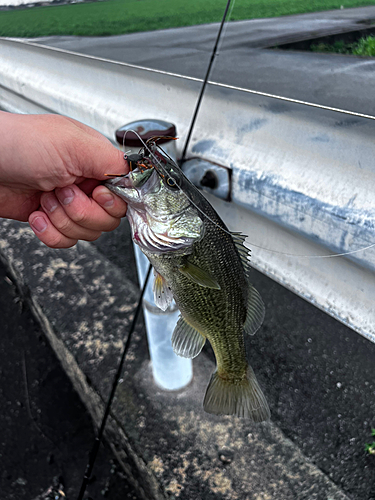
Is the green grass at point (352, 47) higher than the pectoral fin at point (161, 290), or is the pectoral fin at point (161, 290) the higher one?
the green grass at point (352, 47)

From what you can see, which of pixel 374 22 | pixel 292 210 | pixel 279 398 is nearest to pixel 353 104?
pixel 292 210

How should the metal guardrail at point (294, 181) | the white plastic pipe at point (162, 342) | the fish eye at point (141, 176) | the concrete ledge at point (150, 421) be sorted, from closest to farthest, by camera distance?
the metal guardrail at point (294, 181), the fish eye at point (141, 176), the concrete ledge at point (150, 421), the white plastic pipe at point (162, 342)

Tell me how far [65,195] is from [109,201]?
16cm

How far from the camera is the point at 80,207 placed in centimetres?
148

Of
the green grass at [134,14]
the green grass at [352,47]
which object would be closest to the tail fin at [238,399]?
the green grass at [352,47]

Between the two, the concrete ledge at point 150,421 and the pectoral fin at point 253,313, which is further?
the concrete ledge at point 150,421

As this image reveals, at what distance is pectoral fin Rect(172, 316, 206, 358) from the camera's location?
144 cm

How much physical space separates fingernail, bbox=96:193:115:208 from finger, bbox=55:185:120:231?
0.03m

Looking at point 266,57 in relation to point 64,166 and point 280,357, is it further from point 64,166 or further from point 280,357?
point 280,357

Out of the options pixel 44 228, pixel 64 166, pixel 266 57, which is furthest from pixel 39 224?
pixel 266 57

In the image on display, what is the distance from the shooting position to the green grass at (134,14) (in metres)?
2.11

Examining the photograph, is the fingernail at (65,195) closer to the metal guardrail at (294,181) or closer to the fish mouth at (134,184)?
the fish mouth at (134,184)

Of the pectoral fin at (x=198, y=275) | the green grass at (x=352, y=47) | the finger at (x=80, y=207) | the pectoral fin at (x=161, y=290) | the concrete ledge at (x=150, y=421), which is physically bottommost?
the concrete ledge at (x=150, y=421)

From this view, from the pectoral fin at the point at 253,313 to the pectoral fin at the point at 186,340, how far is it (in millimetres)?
175
